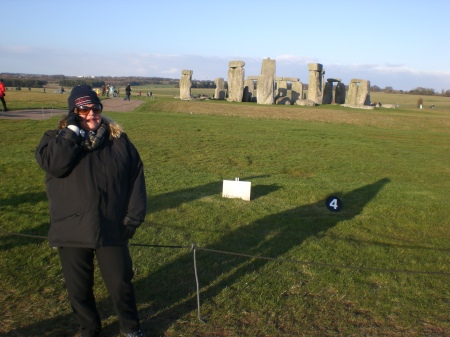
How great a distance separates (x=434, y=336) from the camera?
4.39 meters

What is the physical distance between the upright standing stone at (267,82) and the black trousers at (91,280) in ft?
113

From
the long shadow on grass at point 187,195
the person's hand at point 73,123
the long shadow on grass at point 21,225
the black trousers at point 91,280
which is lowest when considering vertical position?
the long shadow on grass at point 187,195

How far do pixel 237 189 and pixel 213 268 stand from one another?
3.48m

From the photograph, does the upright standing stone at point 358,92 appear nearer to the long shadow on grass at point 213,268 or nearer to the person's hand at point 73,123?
the long shadow on grass at point 213,268

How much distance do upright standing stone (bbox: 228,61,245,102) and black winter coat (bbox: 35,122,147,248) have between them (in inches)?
1415

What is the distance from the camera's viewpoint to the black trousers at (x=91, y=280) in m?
3.78

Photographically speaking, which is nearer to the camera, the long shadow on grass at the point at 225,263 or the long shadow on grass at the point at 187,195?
the long shadow on grass at the point at 225,263

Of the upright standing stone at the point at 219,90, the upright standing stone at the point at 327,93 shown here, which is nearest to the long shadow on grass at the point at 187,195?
the upright standing stone at the point at 219,90

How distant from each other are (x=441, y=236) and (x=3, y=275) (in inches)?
248

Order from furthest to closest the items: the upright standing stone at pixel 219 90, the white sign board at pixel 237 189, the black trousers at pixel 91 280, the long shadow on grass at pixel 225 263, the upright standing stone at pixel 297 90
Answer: the upright standing stone at pixel 297 90 → the upright standing stone at pixel 219 90 → the white sign board at pixel 237 189 → the long shadow on grass at pixel 225 263 → the black trousers at pixel 91 280

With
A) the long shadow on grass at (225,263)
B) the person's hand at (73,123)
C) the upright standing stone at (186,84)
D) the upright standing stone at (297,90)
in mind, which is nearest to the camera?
the person's hand at (73,123)

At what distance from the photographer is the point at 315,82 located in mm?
40781

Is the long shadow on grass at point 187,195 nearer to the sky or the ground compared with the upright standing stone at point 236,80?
nearer to the ground

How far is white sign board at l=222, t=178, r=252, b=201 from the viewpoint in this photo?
8969mm
